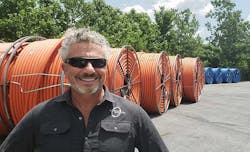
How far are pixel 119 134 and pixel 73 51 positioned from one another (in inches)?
27.5

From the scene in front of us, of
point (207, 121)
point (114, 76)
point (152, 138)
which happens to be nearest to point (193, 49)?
point (207, 121)

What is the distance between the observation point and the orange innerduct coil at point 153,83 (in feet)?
39.4

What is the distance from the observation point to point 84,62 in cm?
235

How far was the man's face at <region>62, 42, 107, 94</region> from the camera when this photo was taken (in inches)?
91.4

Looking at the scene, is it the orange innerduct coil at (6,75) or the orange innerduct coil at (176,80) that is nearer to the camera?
the orange innerduct coil at (6,75)

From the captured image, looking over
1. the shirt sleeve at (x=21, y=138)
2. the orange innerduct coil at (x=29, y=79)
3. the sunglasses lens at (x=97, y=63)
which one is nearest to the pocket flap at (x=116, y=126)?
the sunglasses lens at (x=97, y=63)

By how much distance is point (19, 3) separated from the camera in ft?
74.7

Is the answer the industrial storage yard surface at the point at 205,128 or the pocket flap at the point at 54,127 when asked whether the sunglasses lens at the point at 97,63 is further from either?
the industrial storage yard surface at the point at 205,128

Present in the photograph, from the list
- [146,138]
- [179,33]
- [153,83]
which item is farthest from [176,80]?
[179,33]

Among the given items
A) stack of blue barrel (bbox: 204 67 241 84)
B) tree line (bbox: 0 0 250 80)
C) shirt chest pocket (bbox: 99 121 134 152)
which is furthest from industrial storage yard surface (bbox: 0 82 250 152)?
stack of blue barrel (bbox: 204 67 241 84)

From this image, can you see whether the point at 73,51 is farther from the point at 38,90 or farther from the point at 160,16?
the point at 160,16

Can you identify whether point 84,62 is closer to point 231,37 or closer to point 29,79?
point 29,79

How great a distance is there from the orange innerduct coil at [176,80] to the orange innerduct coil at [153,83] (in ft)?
4.41

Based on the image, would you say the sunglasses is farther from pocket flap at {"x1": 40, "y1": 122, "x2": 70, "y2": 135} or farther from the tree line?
the tree line
